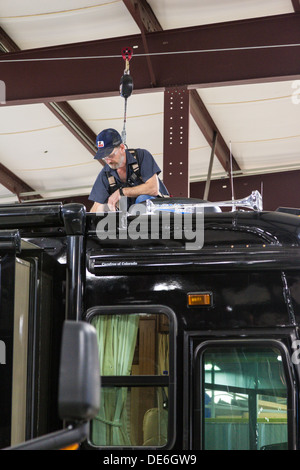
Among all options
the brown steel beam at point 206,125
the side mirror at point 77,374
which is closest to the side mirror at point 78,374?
the side mirror at point 77,374

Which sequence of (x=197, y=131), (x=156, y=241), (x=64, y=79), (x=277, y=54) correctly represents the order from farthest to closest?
(x=197, y=131)
(x=64, y=79)
(x=277, y=54)
(x=156, y=241)

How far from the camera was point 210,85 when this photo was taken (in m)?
10.3

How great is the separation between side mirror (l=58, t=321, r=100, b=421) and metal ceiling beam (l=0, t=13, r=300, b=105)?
25.0 ft

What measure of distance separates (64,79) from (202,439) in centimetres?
730

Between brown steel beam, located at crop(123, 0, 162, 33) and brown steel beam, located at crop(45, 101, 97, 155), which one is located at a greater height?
brown steel beam, located at crop(123, 0, 162, 33)

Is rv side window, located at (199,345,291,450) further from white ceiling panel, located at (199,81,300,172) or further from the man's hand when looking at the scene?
white ceiling panel, located at (199,81,300,172)

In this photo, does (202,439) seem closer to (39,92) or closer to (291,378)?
(291,378)

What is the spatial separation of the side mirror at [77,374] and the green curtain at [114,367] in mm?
1604

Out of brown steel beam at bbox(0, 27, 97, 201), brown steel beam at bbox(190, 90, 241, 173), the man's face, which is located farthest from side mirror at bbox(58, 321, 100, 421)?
brown steel beam at bbox(190, 90, 241, 173)

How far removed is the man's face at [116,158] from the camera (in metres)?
6.36

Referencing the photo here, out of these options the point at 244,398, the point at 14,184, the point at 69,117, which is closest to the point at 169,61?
the point at 69,117

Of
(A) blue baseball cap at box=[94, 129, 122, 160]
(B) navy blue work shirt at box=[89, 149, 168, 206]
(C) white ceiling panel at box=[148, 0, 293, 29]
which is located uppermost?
(C) white ceiling panel at box=[148, 0, 293, 29]

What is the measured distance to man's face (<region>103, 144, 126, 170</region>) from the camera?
20.9 ft
